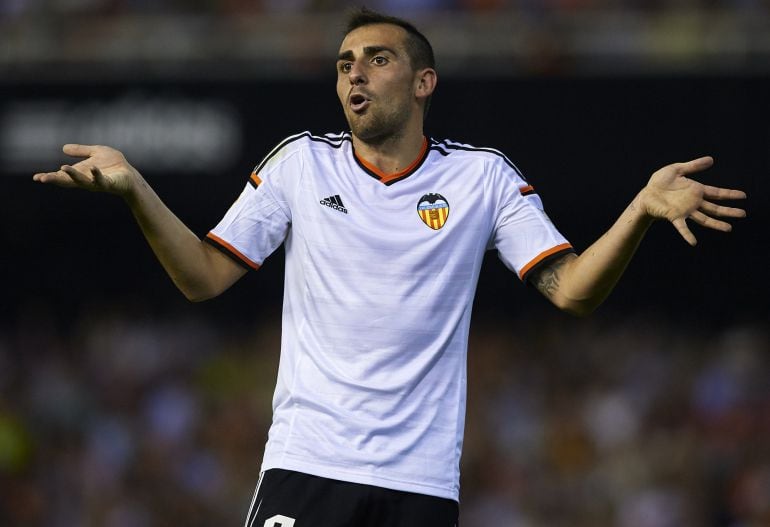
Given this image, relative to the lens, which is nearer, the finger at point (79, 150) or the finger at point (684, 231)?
the finger at point (684, 231)

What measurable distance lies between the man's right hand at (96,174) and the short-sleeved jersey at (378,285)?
1.34 feet

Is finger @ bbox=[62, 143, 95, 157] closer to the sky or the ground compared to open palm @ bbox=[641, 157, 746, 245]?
closer to the sky

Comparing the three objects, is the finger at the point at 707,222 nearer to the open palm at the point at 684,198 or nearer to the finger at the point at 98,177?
the open palm at the point at 684,198

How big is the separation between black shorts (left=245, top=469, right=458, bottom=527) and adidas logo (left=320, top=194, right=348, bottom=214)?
0.87m

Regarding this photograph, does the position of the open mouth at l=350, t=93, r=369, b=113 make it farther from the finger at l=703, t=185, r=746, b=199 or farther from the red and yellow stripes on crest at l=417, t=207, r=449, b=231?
the finger at l=703, t=185, r=746, b=199

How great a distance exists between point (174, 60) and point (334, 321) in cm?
914

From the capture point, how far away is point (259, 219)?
4539 millimetres

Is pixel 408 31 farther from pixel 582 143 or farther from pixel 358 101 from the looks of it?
pixel 582 143

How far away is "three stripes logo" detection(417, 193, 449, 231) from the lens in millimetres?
4445

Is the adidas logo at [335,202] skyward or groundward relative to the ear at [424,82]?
groundward

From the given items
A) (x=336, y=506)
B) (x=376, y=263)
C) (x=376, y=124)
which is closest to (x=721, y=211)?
(x=376, y=263)

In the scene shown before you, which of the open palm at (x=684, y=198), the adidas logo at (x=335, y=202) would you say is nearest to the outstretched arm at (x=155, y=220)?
the adidas logo at (x=335, y=202)

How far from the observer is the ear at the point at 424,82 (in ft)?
15.7

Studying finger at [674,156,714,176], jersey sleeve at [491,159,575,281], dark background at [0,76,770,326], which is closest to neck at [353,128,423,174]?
jersey sleeve at [491,159,575,281]
